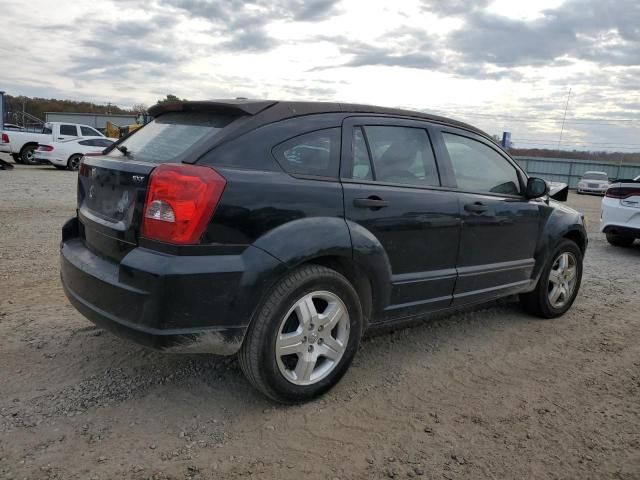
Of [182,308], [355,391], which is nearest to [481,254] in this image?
[355,391]

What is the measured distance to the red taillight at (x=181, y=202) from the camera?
8.23 feet

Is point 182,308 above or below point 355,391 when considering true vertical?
above

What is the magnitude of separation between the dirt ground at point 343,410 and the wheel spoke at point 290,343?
37cm

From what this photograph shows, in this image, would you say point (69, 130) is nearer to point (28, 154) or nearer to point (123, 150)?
point (28, 154)

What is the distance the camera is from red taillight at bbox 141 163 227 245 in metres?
2.51

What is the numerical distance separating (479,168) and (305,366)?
2125mm

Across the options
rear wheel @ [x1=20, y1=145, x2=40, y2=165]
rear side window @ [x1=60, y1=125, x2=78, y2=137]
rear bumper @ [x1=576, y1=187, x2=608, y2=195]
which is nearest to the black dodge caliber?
rear side window @ [x1=60, y1=125, x2=78, y2=137]

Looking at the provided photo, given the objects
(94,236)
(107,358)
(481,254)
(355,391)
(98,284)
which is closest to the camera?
(98,284)

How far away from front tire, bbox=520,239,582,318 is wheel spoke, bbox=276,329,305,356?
2.70m

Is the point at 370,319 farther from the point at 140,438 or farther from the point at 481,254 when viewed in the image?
the point at 140,438

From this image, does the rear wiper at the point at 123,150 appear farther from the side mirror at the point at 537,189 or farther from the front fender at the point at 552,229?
the front fender at the point at 552,229

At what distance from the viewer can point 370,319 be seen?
3.30m

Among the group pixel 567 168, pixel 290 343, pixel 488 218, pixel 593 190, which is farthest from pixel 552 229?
pixel 567 168

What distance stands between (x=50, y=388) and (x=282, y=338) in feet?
4.60
